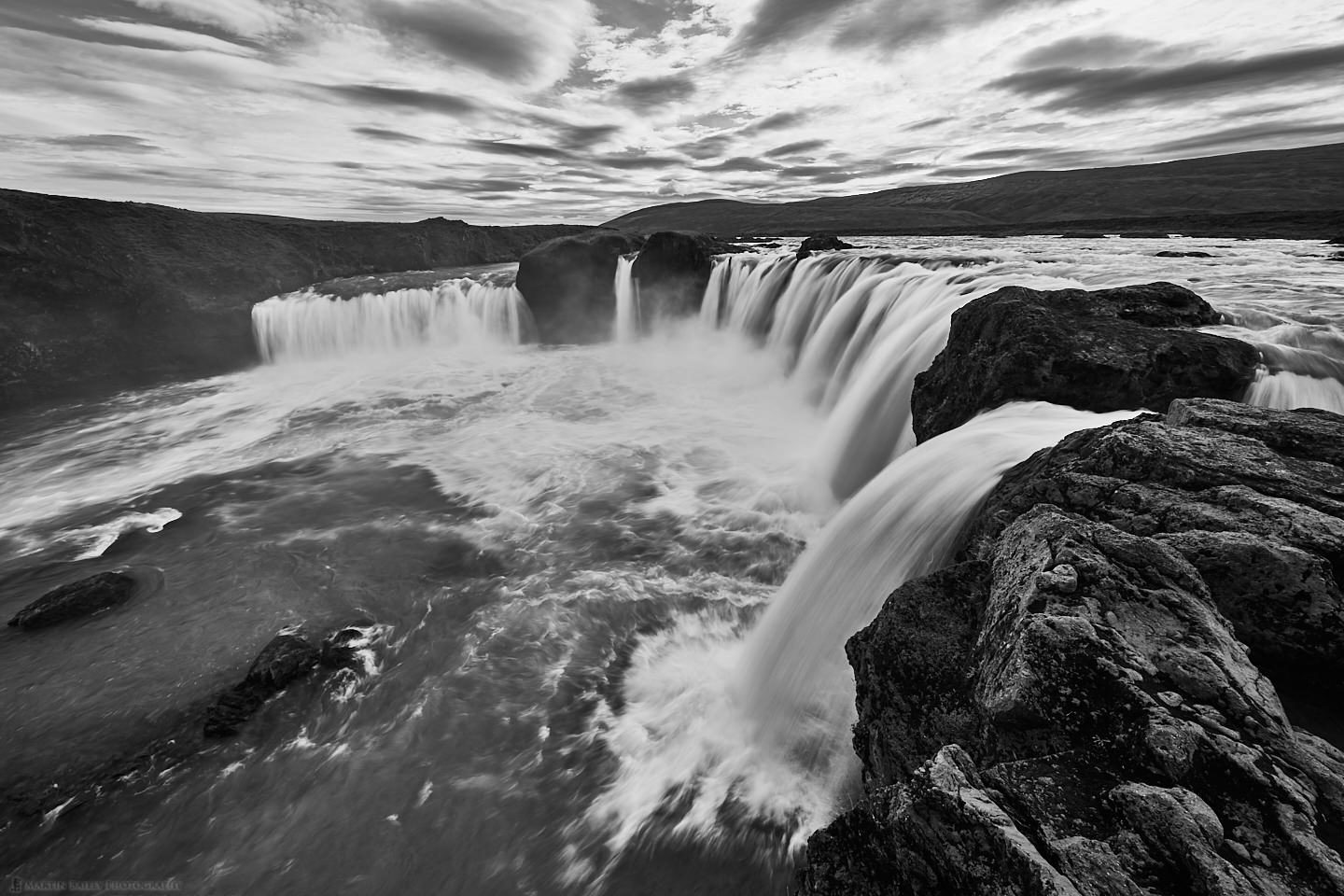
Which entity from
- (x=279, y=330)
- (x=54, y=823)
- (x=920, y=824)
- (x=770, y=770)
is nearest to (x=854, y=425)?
(x=770, y=770)

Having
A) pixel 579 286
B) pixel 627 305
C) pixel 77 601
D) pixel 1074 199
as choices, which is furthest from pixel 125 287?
pixel 1074 199

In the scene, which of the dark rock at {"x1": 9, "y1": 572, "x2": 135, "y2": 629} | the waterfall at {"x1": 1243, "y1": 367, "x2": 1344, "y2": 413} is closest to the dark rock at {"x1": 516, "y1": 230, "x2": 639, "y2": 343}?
the dark rock at {"x1": 9, "y1": 572, "x2": 135, "y2": 629}

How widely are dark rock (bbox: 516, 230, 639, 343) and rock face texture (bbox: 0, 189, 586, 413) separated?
15904 millimetres

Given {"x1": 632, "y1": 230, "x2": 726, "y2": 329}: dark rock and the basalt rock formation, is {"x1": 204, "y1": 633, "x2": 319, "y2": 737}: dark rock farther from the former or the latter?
the basalt rock formation

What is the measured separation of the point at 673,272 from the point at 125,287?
2672 centimetres

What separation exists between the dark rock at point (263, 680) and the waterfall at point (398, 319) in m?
26.6

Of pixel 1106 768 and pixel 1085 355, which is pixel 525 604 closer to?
pixel 1106 768

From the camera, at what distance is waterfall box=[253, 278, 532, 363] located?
31250 millimetres

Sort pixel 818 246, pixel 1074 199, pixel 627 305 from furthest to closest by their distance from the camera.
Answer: pixel 1074 199 → pixel 627 305 → pixel 818 246

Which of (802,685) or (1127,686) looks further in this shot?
(802,685)

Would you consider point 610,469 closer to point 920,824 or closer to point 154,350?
point 920,824

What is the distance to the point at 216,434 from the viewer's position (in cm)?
1900

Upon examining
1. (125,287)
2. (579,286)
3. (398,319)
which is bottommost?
(398,319)

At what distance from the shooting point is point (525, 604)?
30.4 feet
